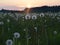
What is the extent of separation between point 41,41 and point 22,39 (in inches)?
19.0

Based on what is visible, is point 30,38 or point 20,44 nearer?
point 20,44

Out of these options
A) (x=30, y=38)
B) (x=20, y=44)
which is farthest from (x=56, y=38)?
(x=20, y=44)

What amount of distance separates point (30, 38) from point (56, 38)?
73 cm

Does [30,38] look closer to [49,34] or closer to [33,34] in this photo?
[33,34]

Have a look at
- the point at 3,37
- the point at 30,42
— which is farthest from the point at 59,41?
the point at 3,37

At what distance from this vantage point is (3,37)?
20.8 ft

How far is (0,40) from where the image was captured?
609 cm

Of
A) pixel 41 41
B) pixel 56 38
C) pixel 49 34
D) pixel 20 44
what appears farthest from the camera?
pixel 49 34

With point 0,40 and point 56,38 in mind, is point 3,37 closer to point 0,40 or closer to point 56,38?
point 0,40

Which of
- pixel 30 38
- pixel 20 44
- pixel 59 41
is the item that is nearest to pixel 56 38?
pixel 59 41

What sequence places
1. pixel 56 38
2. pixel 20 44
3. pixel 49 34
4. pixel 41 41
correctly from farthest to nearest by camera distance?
pixel 49 34, pixel 56 38, pixel 41 41, pixel 20 44

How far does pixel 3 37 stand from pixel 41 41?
3.10ft

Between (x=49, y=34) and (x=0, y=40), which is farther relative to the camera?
(x=49, y=34)

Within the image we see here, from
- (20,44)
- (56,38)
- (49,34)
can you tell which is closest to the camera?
(20,44)
